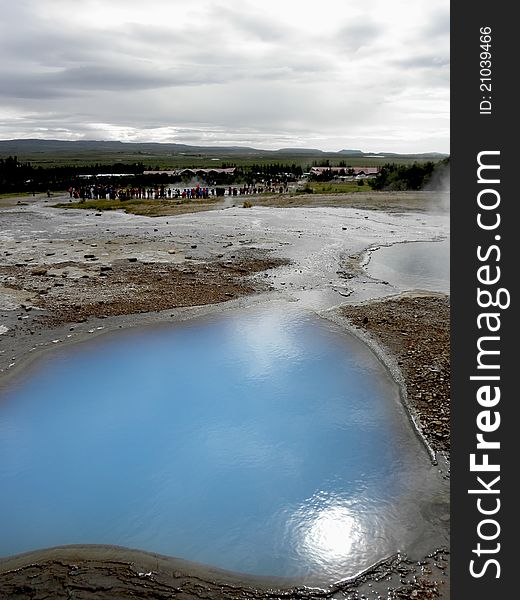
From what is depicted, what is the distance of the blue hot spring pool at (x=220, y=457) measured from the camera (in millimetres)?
6121

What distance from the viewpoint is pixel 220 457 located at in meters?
7.58

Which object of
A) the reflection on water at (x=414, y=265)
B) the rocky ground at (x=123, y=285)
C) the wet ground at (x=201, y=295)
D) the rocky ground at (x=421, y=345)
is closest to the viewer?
the wet ground at (x=201, y=295)

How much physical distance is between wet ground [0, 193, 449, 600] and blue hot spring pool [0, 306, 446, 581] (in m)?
0.36

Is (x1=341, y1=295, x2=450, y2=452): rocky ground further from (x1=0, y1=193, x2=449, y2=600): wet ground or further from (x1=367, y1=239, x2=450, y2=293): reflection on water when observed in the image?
(x1=367, y1=239, x2=450, y2=293): reflection on water

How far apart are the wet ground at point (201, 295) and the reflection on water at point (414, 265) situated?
708mm

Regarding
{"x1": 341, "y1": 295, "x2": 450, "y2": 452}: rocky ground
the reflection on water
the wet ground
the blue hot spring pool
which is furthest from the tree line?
the blue hot spring pool

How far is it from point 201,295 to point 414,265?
27.2 feet

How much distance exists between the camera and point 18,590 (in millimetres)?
5355

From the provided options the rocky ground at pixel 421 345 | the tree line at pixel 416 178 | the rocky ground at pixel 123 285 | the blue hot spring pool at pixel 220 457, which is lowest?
the blue hot spring pool at pixel 220 457

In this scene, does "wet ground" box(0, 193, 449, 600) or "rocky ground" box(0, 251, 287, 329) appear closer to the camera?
"wet ground" box(0, 193, 449, 600)

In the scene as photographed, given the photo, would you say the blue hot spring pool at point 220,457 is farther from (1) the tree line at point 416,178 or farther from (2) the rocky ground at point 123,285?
(1) the tree line at point 416,178

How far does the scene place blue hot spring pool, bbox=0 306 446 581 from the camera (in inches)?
241

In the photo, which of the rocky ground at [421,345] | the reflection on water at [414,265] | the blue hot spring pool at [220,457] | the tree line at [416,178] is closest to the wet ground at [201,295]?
the rocky ground at [421,345]

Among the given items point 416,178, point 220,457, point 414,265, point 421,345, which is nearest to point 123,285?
point 421,345
